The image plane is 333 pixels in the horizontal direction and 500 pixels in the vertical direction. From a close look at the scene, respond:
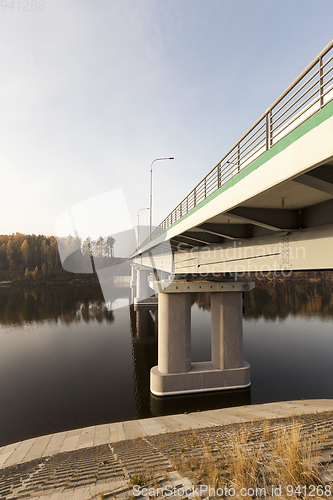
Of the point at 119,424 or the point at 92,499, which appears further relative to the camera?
the point at 119,424

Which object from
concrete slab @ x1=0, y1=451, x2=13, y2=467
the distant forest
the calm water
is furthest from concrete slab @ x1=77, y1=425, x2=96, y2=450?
the distant forest

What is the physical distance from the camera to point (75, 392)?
16.2m

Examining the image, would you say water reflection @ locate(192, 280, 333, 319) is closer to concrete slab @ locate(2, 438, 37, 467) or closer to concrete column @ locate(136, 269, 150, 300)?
concrete column @ locate(136, 269, 150, 300)

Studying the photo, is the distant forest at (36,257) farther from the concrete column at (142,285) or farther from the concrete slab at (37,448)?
the concrete slab at (37,448)

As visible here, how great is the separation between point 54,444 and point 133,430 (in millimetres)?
3043

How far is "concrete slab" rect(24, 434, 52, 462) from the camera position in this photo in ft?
30.3

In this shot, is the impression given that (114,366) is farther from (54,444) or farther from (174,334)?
(54,444)

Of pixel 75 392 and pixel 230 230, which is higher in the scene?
pixel 230 230

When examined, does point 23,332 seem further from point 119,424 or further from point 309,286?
point 309,286

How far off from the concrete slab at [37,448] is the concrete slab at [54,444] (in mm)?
143

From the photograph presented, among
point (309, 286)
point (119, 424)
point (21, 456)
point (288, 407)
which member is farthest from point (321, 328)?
point (309, 286)

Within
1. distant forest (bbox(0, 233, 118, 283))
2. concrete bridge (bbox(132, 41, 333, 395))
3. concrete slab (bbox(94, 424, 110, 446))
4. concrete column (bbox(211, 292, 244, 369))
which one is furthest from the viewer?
distant forest (bbox(0, 233, 118, 283))

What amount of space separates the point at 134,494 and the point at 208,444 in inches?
121

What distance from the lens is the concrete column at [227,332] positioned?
1591 cm
